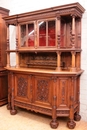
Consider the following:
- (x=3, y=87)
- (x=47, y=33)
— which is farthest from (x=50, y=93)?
(x=3, y=87)

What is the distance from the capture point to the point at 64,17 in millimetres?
2801

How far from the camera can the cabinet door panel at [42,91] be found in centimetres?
269

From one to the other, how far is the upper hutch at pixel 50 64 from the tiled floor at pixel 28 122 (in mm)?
138

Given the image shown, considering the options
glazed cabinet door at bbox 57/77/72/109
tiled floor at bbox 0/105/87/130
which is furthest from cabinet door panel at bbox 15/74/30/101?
glazed cabinet door at bbox 57/77/72/109

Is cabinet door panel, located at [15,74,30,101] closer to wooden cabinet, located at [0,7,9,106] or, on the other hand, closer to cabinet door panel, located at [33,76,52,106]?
cabinet door panel, located at [33,76,52,106]

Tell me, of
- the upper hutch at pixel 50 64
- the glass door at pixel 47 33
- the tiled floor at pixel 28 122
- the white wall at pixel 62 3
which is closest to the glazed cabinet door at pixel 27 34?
the upper hutch at pixel 50 64

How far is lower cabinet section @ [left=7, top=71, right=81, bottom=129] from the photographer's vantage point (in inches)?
102

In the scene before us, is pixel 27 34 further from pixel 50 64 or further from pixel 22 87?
pixel 22 87

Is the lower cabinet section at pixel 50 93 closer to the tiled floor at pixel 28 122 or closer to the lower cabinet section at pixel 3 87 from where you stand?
the tiled floor at pixel 28 122

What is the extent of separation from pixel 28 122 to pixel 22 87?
656 mm

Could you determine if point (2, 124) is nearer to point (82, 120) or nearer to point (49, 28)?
point (82, 120)

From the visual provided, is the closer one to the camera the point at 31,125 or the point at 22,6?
the point at 31,125

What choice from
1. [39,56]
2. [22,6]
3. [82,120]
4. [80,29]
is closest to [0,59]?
[39,56]

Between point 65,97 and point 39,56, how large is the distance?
109cm
